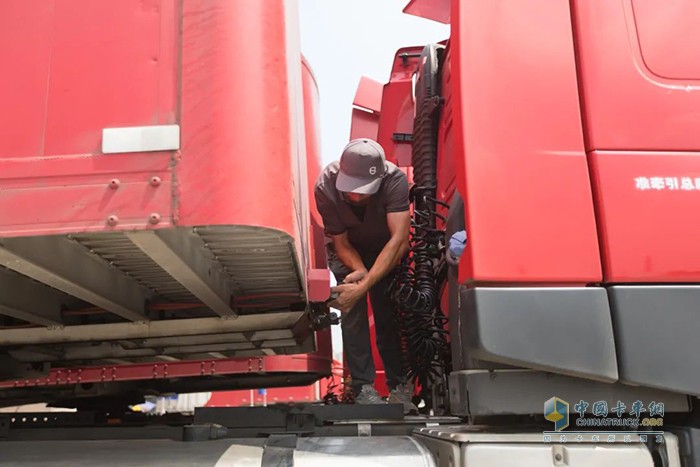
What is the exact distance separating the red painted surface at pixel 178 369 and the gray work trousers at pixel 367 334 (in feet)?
1.61

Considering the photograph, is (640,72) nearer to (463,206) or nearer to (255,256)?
(463,206)

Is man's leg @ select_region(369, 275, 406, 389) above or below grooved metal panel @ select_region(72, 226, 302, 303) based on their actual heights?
below

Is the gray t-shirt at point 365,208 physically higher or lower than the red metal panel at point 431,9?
lower

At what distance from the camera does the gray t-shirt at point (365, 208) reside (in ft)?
10.6

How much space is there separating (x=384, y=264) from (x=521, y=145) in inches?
50.8

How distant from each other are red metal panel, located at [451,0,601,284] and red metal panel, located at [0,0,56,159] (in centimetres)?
127

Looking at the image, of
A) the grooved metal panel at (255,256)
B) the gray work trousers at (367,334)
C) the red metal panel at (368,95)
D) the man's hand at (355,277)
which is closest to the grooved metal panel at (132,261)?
the grooved metal panel at (255,256)

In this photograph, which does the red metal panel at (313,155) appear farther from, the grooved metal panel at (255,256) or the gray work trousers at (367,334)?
the grooved metal panel at (255,256)

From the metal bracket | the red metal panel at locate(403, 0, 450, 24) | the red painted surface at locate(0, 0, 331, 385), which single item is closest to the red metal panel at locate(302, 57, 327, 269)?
the red metal panel at locate(403, 0, 450, 24)

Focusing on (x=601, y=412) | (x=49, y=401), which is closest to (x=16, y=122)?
(x=601, y=412)

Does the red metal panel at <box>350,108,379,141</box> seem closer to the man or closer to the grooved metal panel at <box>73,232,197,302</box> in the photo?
the man

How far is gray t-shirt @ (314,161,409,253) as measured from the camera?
324cm

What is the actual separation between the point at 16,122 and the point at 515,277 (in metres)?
1.50

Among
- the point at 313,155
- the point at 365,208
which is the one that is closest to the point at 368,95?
the point at 313,155
